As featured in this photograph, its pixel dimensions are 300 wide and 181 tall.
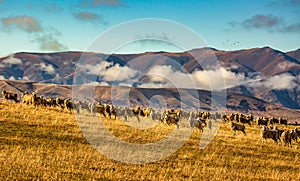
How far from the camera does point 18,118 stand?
2842 centimetres

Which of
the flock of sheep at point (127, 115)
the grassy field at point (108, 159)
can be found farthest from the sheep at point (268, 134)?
the grassy field at point (108, 159)

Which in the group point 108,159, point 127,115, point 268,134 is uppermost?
point 127,115

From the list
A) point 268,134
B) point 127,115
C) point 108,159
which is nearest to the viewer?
point 108,159

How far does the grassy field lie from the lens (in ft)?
52.9

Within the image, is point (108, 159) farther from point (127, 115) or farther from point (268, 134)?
point (127, 115)

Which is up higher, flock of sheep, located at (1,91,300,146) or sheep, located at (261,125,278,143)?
flock of sheep, located at (1,91,300,146)

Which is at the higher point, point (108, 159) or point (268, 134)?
point (268, 134)

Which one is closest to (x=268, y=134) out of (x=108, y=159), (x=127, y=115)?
(x=127, y=115)

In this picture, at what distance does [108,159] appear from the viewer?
19.3 metres

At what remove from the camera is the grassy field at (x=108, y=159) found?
16.1m

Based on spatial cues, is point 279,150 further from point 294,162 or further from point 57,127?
point 57,127

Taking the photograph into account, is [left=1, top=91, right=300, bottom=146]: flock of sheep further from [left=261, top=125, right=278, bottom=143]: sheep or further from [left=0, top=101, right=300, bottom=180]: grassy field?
[left=0, top=101, right=300, bottom=180]: grassy field

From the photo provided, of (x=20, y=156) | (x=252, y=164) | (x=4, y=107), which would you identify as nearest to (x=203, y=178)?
(x=252, y=164)

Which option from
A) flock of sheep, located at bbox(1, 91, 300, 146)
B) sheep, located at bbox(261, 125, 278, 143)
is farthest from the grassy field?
flock of sheep, located at bbox(1, 91, 300, 146)
